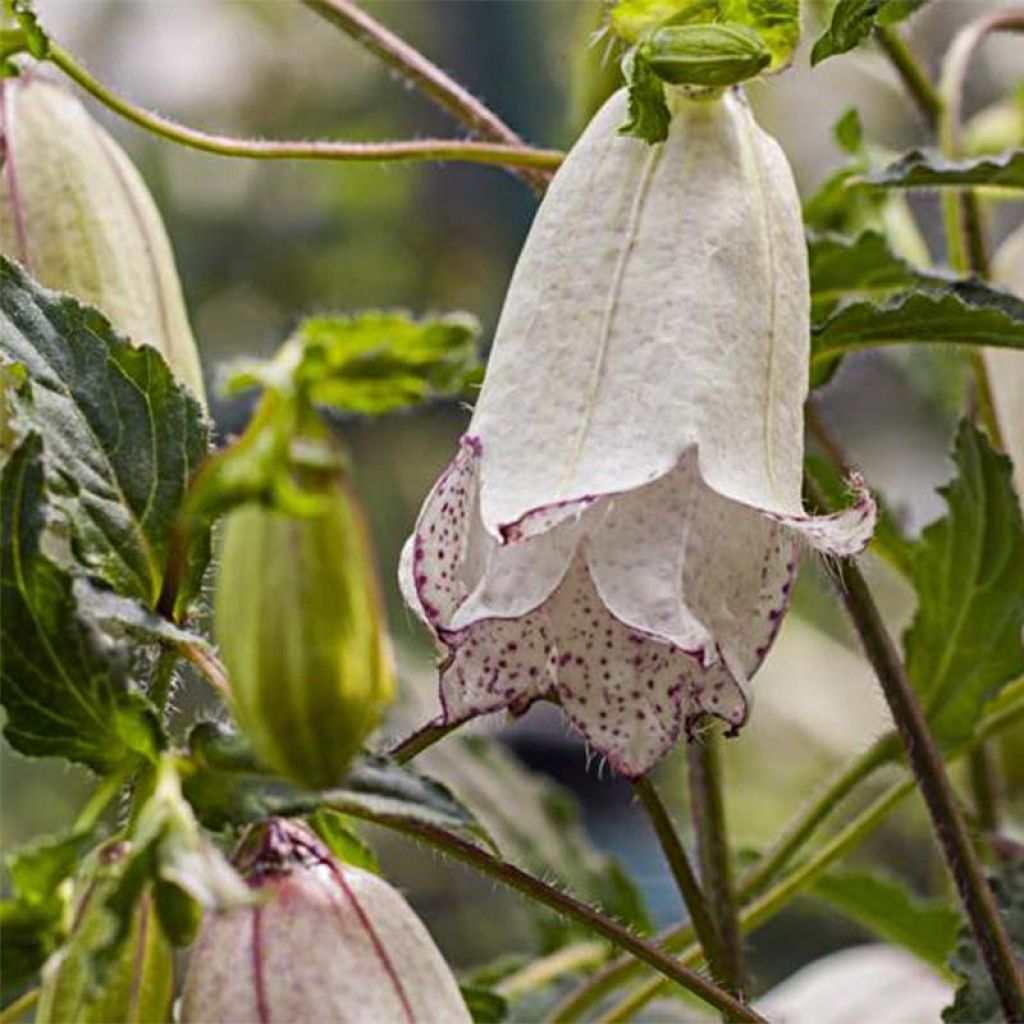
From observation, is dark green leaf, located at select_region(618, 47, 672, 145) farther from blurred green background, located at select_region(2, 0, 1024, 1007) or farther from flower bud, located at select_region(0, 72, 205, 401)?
blurred green background, located at select_region(2, 0, 1024, 1007)

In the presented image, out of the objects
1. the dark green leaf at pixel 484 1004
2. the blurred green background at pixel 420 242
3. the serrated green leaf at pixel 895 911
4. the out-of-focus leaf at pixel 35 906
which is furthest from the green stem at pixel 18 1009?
the blurred green background at pixel 420 242

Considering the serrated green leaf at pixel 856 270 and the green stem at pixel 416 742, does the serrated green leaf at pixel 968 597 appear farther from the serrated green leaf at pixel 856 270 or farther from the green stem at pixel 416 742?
the green stem at pixel 416 742

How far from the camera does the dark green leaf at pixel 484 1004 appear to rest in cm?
60

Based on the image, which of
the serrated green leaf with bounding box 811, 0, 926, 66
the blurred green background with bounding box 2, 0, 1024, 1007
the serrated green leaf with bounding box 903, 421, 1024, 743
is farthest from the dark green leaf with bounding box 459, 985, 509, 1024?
the blurred green background with bounding box 2, 0, 1024, 1007

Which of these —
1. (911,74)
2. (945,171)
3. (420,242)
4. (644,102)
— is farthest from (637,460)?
(420,242)

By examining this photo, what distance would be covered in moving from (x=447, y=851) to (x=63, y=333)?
0.15 meters

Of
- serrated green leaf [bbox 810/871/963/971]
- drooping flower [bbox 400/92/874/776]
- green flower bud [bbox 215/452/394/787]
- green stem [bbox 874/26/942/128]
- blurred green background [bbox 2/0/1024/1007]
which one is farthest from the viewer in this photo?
blurred green background [bbox 2/0/1024/1007]

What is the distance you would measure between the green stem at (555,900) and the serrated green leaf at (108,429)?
84 mm

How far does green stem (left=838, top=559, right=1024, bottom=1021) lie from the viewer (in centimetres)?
54

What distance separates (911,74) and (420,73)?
0.21 meters

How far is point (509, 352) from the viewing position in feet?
1.62

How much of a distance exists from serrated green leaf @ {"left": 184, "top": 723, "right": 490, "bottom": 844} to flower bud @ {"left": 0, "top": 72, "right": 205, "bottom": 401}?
177mm

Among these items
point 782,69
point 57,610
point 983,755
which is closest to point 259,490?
point 57,610

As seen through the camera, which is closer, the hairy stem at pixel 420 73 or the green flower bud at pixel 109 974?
the green flower bud at pixel 109 974
